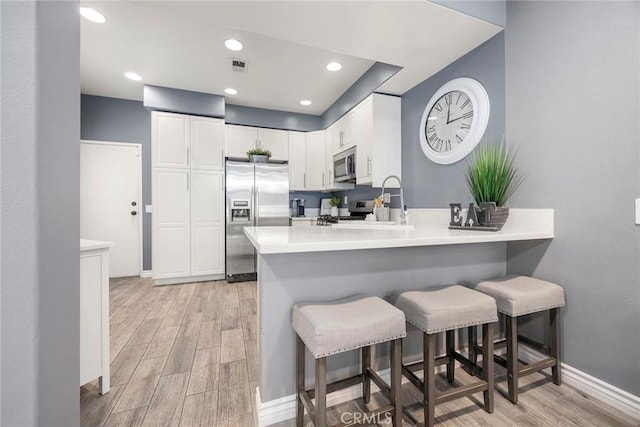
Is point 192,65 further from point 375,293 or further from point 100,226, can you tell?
point 375,293

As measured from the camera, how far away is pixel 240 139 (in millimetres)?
4137

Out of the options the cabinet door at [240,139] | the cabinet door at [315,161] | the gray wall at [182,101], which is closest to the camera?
the gray wall at [182,101]

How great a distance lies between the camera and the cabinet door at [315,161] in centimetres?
440

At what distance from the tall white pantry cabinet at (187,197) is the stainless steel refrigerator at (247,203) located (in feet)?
0.59

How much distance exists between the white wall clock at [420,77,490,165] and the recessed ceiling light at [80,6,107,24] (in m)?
3.02

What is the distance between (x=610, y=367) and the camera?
1.41 metres

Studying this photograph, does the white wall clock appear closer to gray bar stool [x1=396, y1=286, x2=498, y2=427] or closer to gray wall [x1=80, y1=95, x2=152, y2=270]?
gray bar stool [x1=396, y1=286, x2=498, y2=427]

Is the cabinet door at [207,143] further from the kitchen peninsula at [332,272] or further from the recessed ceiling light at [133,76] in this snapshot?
the kitchen peninsula at [332,272]

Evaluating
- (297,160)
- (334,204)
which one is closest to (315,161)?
(297,160)

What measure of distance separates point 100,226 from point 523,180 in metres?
5.19

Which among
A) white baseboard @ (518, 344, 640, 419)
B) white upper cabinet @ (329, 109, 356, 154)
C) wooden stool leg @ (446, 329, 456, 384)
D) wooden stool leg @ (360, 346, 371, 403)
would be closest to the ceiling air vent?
white upper cabinet @ (329, 109, 356, 154)

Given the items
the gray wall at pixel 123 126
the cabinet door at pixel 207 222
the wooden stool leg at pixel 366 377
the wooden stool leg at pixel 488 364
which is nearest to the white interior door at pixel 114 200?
the gray wall at pixel 123 126

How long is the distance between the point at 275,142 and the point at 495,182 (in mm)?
3361

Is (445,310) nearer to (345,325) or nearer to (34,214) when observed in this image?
(345,325)
